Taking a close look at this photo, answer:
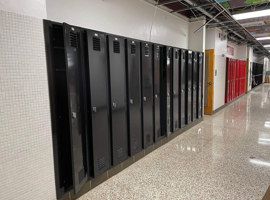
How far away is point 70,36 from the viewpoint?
1991 millimetres

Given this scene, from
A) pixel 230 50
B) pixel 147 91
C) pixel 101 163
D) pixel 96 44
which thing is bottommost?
pixel 101 163

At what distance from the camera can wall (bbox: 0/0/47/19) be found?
1.60 m

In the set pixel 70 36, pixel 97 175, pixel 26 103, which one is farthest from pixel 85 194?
pixel 70 36

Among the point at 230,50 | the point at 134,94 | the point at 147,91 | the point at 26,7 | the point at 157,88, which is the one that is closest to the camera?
the point at 26,7

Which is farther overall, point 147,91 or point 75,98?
point 147,91

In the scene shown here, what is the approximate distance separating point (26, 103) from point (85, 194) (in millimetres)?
1393

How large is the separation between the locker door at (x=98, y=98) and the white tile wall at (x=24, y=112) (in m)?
0.53

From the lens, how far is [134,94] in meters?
3.03

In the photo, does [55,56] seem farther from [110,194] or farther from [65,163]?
[110,194]

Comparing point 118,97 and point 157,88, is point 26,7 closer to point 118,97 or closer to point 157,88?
point 118,97

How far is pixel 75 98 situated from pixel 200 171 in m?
2.18

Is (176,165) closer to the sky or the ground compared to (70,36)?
closer to the ground

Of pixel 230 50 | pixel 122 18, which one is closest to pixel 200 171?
pixel 122 18

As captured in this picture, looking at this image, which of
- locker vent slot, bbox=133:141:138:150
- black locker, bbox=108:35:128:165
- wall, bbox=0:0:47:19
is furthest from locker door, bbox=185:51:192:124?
wall, bbox=0:0:47:19
